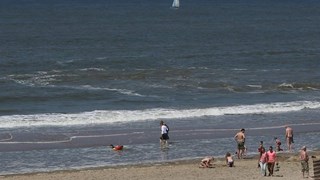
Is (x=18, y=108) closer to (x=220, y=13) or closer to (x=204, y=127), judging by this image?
(x=204, y=127)

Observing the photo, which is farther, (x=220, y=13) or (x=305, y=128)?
(x=220, y=13)

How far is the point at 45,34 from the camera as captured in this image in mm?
88938

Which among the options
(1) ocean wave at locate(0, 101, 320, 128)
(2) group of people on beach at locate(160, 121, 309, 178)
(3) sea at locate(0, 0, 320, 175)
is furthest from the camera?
(1) ocean wave at locate(0, 101, 320, 128)

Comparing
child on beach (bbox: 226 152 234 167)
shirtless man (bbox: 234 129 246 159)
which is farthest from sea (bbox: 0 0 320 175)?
child on beach (bbox: 226 152 234 167)

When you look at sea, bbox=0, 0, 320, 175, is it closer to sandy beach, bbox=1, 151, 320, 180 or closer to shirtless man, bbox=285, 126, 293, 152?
shirtless man, bbox=285, 126, 293, 152

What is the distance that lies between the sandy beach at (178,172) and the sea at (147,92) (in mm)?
1152

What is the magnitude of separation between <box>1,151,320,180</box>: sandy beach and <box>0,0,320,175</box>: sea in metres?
1.15

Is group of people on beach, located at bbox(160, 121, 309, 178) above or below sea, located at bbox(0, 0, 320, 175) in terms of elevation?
below

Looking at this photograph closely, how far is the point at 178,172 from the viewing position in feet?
98.1

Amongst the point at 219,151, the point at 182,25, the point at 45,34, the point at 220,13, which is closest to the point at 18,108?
the point at 219,151

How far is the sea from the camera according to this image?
3509cm

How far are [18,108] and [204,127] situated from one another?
1099 cm

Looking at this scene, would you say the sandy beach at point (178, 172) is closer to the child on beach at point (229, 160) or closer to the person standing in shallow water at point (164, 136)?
the child on beach at point (229, 160)

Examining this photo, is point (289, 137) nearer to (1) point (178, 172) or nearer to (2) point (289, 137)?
(2) point (289, 137)
